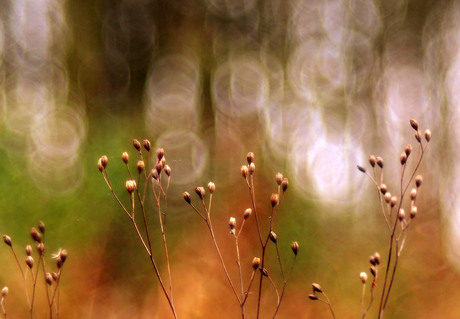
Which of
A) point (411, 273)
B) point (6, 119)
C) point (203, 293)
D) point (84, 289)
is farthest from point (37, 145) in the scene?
point (411, 273)

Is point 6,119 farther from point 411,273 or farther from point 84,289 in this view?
point 411,273

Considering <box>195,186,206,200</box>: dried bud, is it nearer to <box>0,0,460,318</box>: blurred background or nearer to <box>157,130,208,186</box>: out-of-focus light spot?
<box>0,0,460,318</box>: blurred background

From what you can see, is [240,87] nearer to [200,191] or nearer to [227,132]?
[227,132]

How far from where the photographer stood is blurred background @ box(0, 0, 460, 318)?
2.14 metres

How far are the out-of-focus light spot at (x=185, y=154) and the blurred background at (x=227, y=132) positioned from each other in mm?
11

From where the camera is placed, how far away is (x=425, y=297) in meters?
2.31

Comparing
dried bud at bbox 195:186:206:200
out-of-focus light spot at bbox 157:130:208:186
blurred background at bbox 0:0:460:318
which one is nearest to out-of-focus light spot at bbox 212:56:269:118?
blurred background at bbox 0:0:460:318

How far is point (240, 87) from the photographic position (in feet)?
10.0

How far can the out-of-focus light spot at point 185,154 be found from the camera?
2475 mm

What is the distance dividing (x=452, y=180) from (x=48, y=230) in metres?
2.47

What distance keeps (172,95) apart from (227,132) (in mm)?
612

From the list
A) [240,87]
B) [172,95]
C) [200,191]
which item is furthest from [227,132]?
[200,191]

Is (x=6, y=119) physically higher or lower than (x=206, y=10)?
lower

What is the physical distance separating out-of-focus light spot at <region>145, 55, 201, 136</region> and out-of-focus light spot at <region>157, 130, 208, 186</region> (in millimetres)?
79
